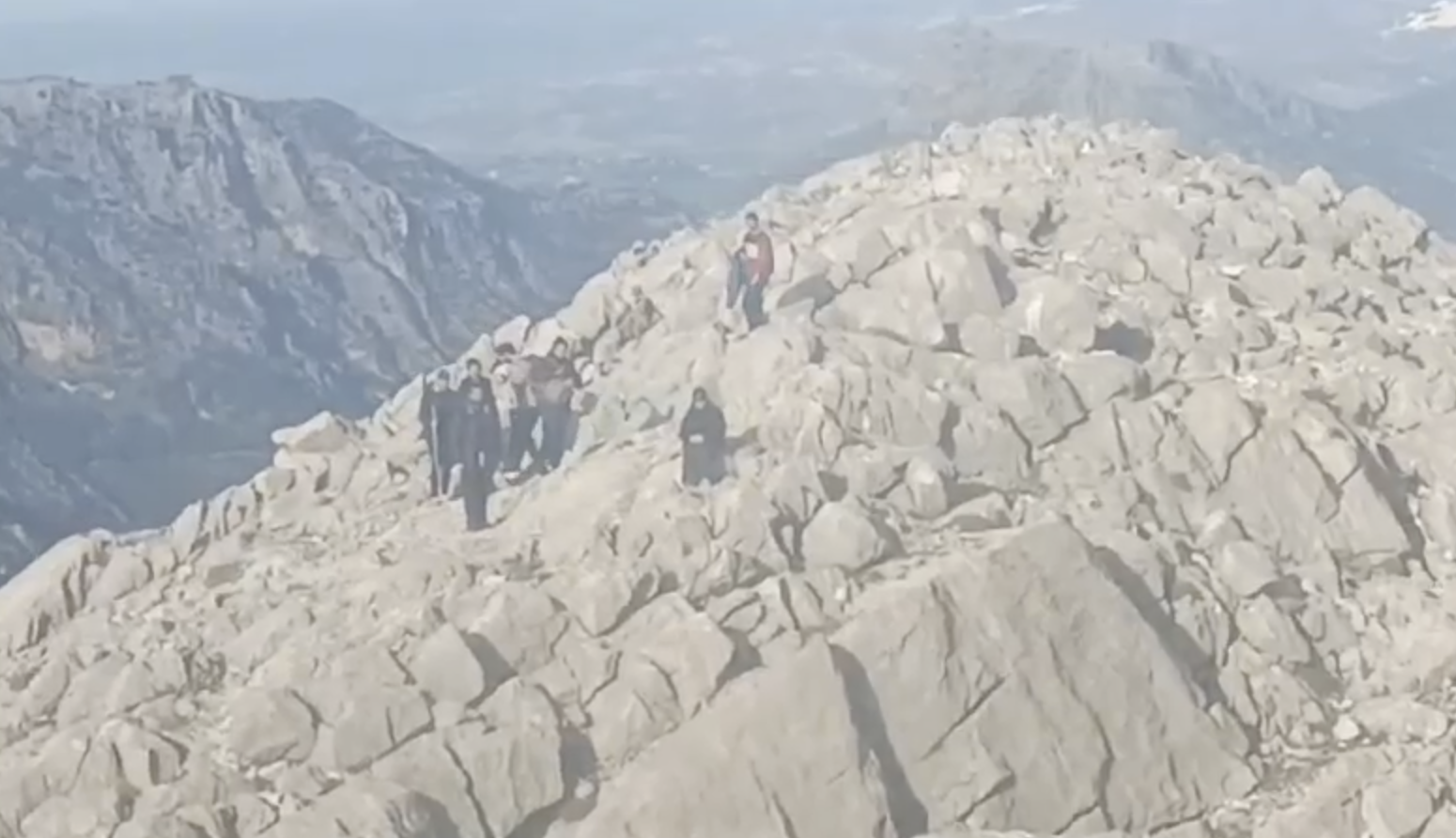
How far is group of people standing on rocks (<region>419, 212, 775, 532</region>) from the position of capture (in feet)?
92.7

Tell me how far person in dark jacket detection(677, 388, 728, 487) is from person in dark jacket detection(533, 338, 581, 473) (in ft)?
8.84

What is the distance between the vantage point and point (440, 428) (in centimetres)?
2966

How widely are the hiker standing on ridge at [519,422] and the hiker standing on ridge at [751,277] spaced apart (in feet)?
12.8

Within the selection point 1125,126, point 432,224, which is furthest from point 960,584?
point 432,224

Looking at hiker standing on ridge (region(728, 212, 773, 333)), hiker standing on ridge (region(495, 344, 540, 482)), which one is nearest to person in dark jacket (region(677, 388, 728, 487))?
hiker standing on ridge (region(495, 344, 540, 482))

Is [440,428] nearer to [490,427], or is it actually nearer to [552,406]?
[490,427]

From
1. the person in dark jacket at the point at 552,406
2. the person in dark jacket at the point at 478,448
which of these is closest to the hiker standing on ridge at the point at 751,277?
the person in dark jacket at the point at 552,406

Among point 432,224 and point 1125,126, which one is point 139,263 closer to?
point 432,224

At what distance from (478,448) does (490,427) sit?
0.64m

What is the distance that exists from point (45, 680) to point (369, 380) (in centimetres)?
12329

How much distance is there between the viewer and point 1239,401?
30.9 metres

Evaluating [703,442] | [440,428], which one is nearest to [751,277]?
[703,442]

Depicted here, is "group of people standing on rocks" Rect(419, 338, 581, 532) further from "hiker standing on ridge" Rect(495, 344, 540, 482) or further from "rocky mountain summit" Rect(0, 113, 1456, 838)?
"rocky mountain summit" Rect(0, 113, 1456, 838)

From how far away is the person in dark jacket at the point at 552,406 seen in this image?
30.4 meters
